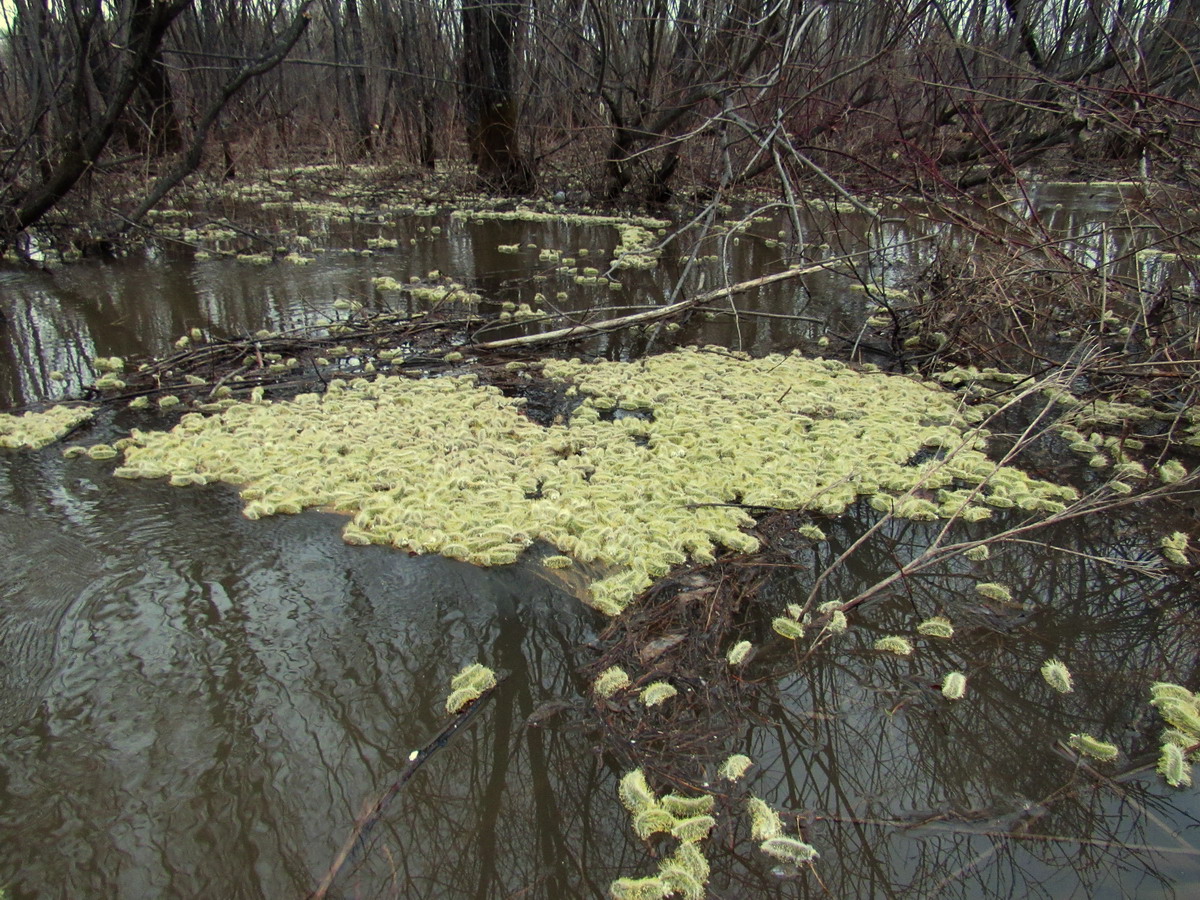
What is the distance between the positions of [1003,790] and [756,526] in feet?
4.09

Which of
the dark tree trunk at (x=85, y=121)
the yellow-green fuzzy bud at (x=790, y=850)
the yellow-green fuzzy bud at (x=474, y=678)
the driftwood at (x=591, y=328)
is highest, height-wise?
the dark tree trunk at (x=85, y=121)

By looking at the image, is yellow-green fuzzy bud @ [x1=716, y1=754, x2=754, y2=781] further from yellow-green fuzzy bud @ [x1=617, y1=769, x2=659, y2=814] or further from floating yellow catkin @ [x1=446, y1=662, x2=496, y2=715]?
floating yellow catkin @ [x1=446, y1=662, x2=496, y2=715]

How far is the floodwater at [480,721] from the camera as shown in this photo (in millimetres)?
1651

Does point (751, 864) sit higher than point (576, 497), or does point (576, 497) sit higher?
point (576, 497)

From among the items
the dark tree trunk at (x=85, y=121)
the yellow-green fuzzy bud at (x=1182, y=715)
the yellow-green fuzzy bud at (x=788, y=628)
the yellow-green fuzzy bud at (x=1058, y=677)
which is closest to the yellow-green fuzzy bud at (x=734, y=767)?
the yellow-green fuzzy bud at (x=788, y=628)

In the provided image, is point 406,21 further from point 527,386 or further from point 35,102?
point 527,386

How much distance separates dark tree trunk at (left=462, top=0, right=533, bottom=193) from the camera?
36.7 feet

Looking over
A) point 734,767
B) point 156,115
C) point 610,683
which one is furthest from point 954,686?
point 156,115

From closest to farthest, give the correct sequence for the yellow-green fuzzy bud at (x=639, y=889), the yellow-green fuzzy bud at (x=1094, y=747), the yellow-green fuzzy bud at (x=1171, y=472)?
the yellow-green fuzzy bud at (x=639, y=889)
the yellow-green fuzzy bud at (x=1094, y=747)
the yellow-green fuzzy bud at (x=1171, y=472)

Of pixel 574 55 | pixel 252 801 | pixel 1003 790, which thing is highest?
pixel 574 55

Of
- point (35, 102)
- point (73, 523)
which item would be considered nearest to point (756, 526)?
point (73, 523)

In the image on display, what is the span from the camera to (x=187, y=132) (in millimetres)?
11414

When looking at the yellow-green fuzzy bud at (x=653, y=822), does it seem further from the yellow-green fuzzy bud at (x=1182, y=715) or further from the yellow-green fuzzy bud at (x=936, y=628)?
the yellow-green fuzzy bud at (x=1182, y=715)

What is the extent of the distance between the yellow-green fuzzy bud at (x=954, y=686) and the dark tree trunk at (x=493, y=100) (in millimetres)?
10508
